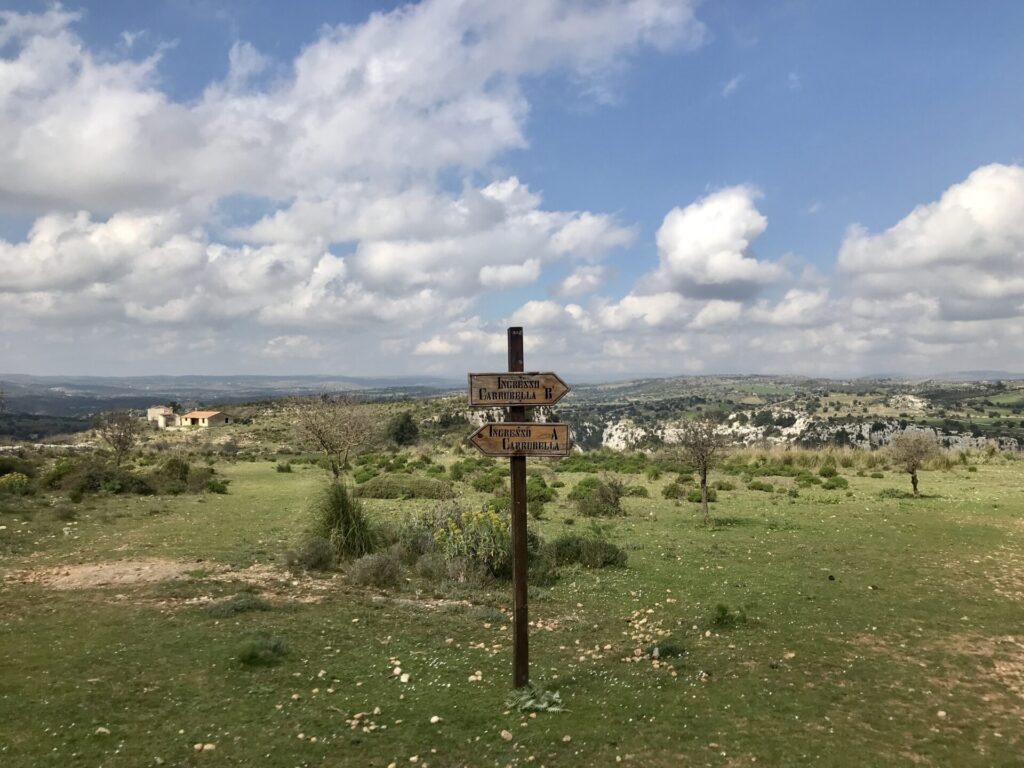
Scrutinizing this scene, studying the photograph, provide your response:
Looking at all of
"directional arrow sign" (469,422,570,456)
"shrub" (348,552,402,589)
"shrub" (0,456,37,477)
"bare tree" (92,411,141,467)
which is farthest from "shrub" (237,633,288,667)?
"bare tree" (92,411,141,467)

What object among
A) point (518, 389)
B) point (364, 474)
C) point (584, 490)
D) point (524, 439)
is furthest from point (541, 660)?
point (364, 474)

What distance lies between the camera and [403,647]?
8188 millimetres

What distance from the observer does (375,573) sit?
440 inches

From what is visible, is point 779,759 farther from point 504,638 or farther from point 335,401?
point 335,401

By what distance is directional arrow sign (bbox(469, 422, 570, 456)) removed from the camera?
22.0ft

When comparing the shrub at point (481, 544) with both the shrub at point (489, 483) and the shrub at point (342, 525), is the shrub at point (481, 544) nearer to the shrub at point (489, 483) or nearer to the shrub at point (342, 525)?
the shrub at point (342, 525)

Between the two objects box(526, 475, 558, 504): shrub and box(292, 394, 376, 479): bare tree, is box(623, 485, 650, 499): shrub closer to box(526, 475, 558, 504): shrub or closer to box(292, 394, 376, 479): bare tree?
box(526, 475, 558, 504): shrub

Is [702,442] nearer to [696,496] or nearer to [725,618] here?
[696,496]

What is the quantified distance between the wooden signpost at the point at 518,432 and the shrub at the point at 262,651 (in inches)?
117

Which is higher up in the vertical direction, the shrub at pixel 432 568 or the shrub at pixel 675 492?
the shrub at pixel 432 568

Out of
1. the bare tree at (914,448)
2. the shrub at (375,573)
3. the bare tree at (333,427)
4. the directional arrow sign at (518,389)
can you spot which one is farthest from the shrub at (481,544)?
the bare tree at (914,448)

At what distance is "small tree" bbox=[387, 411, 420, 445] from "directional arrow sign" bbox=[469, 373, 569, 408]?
47.5 metres

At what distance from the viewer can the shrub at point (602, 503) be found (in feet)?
64.5

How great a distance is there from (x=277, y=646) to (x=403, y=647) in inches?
61.5
